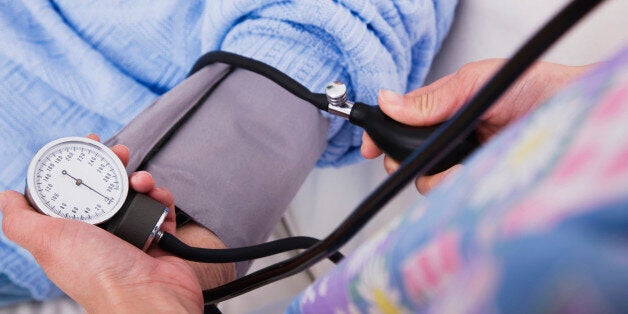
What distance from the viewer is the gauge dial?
47cm

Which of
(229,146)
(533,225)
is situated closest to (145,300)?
(229,146)

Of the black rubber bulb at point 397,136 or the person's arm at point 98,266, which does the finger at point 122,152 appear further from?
the black rubber bulb at point 397,136

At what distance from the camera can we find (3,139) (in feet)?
2.20

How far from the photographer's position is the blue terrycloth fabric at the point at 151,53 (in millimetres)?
620

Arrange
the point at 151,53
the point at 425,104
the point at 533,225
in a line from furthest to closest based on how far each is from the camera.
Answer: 1. the point at 151,53
2. the point at 425,104
3. the point at 533,225

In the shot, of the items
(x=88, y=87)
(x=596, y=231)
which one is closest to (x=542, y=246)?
(x=596, y=231)

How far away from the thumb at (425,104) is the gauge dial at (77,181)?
0.81 feet

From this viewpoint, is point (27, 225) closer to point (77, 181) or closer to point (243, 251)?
point (77, 181)

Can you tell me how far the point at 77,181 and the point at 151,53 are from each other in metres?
0.31

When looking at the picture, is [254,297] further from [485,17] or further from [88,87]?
[485,17]

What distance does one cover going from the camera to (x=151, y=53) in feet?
2.45

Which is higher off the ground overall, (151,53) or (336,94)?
(336,94)

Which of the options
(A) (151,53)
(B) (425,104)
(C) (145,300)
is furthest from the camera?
(A) (151,53)

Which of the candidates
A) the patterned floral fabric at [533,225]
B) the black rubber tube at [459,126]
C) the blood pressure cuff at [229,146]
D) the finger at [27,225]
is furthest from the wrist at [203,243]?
the patterned floral fabric at [533,225]
